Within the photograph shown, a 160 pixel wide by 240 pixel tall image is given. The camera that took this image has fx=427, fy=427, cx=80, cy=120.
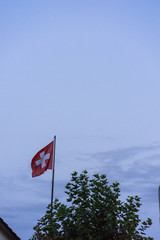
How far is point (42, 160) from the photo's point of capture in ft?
94.8

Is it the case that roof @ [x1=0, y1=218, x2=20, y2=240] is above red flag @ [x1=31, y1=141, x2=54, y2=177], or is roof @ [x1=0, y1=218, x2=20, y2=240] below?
below

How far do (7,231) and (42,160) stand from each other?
5.14 meters

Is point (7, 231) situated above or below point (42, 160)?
below

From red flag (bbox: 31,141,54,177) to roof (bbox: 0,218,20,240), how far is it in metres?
3.83

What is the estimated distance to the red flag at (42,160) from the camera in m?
28.6

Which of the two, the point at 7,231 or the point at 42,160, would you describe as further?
the point at 42,160

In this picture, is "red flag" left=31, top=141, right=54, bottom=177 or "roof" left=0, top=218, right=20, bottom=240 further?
"red flag" left=31, top=141, right=54, bottom=177

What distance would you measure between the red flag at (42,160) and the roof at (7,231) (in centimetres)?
383

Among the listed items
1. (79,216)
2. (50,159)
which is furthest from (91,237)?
(50,159)

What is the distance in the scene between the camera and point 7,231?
27.9 m

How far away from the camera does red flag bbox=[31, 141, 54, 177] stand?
28.6m

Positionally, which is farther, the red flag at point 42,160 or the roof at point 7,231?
the red flag at point 42,160

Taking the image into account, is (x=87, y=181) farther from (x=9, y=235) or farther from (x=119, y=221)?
(x=9, y=235)

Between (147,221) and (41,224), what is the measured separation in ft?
20.1
